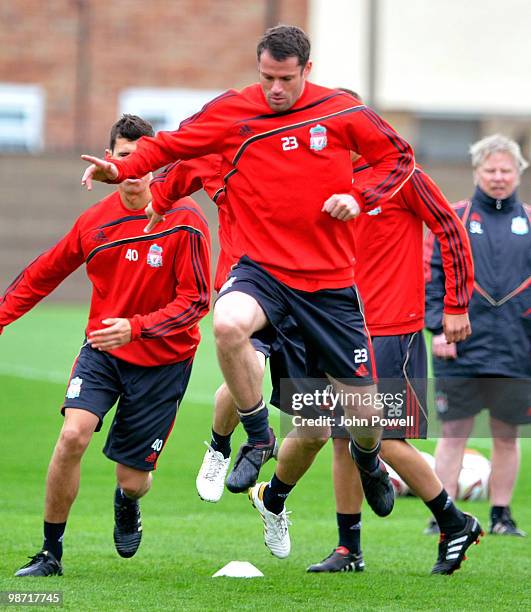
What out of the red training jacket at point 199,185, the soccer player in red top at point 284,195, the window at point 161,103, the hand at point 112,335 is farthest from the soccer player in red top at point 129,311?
the window at point 161,103

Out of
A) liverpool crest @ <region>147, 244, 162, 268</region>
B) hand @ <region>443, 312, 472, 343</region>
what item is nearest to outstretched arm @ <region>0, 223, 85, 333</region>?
liverpool crest @ <region>147, 244, 162, 268</region>

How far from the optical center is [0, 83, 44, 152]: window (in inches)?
1216

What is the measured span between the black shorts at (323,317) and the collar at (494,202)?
2545mm

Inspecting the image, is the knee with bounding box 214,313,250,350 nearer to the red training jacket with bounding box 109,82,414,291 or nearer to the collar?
the red training jacket with bounding box 109,82,414,291

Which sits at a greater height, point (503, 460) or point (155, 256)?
point (155, 256)

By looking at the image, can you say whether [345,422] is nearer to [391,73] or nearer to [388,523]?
[388,523]

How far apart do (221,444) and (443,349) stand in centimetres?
224

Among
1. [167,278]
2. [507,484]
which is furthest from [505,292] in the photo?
[167,278]

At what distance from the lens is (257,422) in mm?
6207

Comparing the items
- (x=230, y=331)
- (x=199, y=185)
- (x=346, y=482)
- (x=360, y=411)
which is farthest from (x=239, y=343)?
(x=346, y=482)

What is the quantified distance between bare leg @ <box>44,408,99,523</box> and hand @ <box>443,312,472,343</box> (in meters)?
1.90

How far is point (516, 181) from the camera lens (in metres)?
8.51

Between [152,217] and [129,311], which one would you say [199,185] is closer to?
[152,217]

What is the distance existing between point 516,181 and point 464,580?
9.67ft
